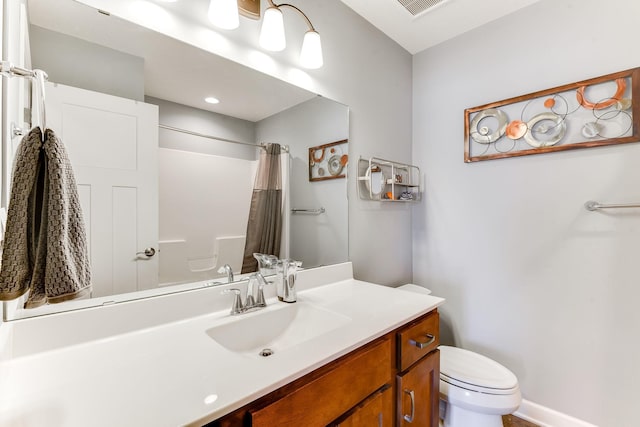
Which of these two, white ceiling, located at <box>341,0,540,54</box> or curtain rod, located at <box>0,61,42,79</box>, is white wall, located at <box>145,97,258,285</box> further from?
white ceiling, located at <box>341,0,540,54</box>

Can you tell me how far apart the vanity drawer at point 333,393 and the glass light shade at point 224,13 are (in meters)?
1.24

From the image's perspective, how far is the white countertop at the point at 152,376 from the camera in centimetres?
51

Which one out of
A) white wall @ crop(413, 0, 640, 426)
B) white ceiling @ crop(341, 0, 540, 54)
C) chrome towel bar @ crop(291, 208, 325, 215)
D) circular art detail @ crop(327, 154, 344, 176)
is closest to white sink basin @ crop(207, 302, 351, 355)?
chrome towel bar @ crop(291, 208, 325, 215)

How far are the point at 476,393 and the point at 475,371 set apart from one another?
0.48ft

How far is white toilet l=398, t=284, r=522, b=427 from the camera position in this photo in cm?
125

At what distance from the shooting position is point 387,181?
186 centimetres

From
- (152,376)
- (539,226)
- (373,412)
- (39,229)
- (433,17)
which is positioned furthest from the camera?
(433,17)

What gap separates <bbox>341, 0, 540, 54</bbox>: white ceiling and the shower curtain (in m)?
1.10

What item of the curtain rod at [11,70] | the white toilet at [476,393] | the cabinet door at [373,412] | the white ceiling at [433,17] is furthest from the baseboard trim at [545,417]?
the curtain rod at [11,70]

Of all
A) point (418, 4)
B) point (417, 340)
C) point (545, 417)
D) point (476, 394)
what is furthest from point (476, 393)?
point (418, 4)

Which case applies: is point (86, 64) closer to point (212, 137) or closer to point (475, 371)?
point (212, 137)

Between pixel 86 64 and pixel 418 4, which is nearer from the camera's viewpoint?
pixel 86 64

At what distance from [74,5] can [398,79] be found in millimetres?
1777

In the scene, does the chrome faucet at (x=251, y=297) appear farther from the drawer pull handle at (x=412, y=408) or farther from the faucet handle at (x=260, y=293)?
the drawer pull handle at (x=412, y=408)
